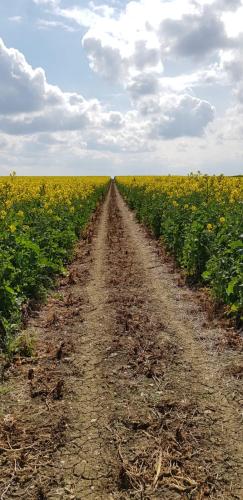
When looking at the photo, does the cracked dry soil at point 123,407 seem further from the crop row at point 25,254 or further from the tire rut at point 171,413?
the crop row at point 25,254

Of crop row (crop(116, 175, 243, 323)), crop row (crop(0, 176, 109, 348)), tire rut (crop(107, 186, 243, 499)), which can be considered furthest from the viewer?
crop row (crop(116, 175, 243, 323))

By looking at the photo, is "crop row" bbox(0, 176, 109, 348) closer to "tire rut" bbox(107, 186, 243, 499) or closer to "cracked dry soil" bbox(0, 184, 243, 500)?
"cracked dry soil" bbox(0, 184, 243, 500)

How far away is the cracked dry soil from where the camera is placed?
4.23 meters

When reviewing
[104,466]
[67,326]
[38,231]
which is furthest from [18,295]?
[104,466]

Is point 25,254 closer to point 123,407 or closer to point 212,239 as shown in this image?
point 212,239

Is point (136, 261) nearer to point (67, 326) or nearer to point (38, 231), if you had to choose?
point (38, 231)

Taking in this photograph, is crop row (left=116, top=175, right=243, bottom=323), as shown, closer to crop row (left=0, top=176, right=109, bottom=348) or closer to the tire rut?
the tire rut

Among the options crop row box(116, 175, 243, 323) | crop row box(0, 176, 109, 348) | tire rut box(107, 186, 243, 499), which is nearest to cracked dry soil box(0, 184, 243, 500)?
tire rut box(107, 186, 243, 499)

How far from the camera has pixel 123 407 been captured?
5504 millimetres

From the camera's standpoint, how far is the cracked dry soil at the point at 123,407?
4.23m

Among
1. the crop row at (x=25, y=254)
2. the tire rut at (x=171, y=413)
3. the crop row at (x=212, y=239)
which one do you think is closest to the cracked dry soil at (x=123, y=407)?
the tire rut at (x=171, y=413)

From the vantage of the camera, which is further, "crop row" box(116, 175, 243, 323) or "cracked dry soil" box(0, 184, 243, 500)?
"crop row" box(116, 175, 243, 323)

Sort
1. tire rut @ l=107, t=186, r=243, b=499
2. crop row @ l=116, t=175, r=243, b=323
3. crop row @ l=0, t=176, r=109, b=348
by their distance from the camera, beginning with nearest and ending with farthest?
tire rut @ l=107, t=186, r=243, b=499, crop row @ l=0, t=176, r=109, b=348, crop row @ l=116, t=175, r=243, b=323

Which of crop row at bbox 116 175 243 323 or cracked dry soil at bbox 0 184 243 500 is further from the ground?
crop row at bbox 116 175 243 323
